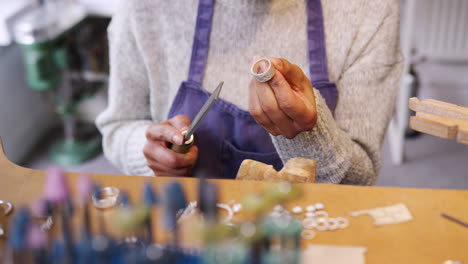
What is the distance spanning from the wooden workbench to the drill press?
1.23 m

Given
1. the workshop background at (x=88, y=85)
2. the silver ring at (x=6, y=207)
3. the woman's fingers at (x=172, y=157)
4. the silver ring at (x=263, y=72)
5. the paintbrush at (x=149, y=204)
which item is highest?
the silver ring at (x=263, y=72)

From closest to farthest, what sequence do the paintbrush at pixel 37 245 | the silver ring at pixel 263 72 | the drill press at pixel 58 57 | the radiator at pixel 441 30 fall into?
the paintbrush at pixel 37 245 < the silver ring at pixel 263 72 < the drill press at pixel 58 57 < the radiator at pixel 441 30

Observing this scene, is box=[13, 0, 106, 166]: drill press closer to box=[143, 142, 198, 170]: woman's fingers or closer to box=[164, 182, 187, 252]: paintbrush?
box=[143, 142, 198, 170]: woman's fingers

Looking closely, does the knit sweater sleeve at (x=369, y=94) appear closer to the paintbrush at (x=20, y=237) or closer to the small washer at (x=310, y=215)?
the small washer at (x=310, y=215)

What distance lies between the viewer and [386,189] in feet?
1.78

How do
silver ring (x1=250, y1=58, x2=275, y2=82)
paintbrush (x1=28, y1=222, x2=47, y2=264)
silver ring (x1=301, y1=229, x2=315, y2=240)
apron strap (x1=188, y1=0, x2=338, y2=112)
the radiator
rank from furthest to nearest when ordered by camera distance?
the radiator, apron strap (x1=188, y1=0, x2=338, y2=112), silver ring (x1=250, y1=58, x2=275, y2=82), silver ring (x1=301, y1=229, x2=315, y2=240), paintbrush (x1=28, y1=222, x2=47, y2=264)

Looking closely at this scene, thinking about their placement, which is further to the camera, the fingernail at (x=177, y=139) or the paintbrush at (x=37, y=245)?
the fingernail at (x=177, y=139)

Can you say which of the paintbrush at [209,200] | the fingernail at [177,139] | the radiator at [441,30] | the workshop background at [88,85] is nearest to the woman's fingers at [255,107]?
the fingernail at [177,139]

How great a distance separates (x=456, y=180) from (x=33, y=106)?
5.14ft

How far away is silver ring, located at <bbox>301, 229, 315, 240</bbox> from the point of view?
481 mm

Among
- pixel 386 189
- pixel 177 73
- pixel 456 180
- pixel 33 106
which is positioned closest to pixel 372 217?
pixel 386 189

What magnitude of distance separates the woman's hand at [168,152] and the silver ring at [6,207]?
0.79 feet

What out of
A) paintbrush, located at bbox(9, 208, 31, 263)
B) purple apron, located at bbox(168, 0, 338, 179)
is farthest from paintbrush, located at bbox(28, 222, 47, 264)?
purple apron, located at bbox(168, 0, 338, 179)

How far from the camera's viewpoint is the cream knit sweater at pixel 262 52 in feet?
2.67
